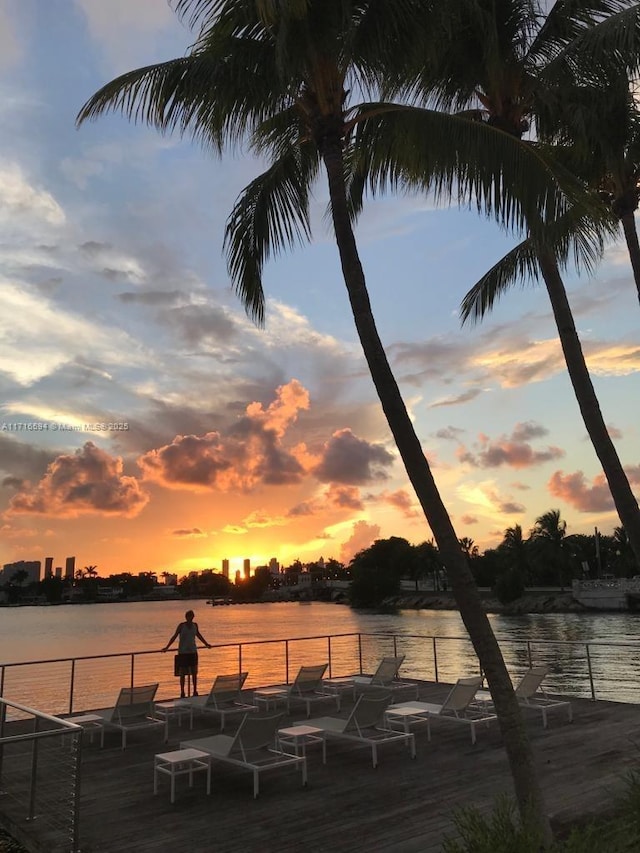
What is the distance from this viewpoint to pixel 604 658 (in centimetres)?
3919

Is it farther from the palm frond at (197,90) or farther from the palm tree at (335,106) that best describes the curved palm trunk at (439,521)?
the palm frond at (197,90)

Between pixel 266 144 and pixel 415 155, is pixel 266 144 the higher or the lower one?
the higher one

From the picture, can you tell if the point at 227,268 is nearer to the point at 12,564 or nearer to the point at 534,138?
the point at 534,138

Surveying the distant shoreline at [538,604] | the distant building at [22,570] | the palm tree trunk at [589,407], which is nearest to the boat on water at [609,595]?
the distant shoreline at [538,604]

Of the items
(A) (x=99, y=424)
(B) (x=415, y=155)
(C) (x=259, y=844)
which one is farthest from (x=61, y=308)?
(C) (x=259, y=844)

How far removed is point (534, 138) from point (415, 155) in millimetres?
3987

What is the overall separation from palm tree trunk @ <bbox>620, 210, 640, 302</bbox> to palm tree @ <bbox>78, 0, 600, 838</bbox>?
3557 millimetres

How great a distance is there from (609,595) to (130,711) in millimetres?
76880

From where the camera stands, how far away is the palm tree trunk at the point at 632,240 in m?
9.28

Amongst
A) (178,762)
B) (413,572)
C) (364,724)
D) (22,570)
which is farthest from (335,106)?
(22,570)

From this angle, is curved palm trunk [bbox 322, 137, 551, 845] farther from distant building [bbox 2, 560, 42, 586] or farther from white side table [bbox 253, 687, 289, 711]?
distant building [bbox 2, 560, 42, 586]

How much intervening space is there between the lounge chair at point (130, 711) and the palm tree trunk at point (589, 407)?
680 cm

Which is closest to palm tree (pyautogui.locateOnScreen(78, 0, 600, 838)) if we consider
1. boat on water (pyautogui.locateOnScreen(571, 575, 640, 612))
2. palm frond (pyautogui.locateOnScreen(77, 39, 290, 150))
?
palm frond (pyautogui.locateOnScreen(77, 39, 290, 150))

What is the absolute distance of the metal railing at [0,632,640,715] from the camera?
27.4 meters
